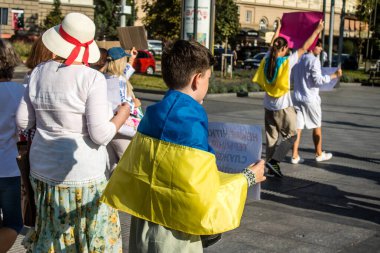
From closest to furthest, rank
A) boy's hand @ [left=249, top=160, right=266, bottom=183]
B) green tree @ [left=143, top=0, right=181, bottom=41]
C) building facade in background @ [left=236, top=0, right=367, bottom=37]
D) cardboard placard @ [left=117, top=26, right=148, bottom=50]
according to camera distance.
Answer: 1. boy's hand @ [left=249, top=160, right=266, bottom=183]
2. cardboard placard @ [left=117, top=26, right=148, bottom=50]
3. green tree @ [left=143, top=0, right=181, bottom=41]
4. building facade in background @ [left=236, top=0, right=367, bottom=37]

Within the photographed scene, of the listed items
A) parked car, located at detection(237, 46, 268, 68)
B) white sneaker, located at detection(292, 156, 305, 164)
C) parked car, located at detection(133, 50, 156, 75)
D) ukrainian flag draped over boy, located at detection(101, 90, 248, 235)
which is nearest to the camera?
ukrainian flag draped over boy, located at detection(101, 90, 248, 235)

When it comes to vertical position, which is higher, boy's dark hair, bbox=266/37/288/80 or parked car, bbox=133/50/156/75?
boy's dark hair, bbox=266/37/288/80

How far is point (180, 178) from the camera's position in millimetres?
2986

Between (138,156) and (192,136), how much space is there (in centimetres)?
33

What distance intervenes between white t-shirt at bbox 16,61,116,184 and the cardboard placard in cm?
245

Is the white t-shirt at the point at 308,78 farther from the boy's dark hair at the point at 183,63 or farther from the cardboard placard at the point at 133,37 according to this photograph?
the boy's dark hair at the point at 183,63

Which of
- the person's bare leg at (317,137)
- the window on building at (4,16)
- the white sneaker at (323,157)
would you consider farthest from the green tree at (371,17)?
the person's bare leg at (317,137)

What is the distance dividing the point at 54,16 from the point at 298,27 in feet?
163

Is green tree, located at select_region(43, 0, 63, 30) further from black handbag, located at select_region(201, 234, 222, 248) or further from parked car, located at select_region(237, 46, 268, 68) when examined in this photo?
black handbag, located at select_region(201, 234, 222, 248)

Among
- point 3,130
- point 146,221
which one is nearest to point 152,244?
point 146,221

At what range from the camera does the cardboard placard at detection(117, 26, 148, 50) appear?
6.48m

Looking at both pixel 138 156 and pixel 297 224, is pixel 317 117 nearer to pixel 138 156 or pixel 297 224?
pixel 297 224

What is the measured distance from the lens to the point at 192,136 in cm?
300

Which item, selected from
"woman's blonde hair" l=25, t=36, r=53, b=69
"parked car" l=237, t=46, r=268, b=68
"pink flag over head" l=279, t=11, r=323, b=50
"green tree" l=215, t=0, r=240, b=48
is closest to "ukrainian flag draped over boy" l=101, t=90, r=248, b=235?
"woman's blonde hair" l=25, t=36, r=53, b=69
